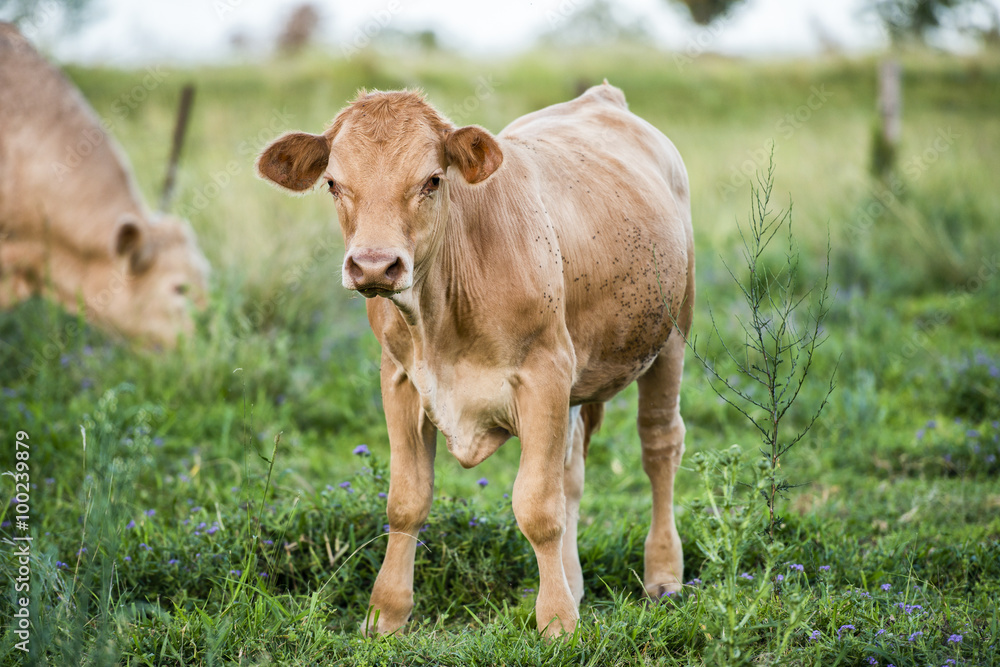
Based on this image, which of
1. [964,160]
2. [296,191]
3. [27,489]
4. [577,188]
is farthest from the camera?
[964,160]

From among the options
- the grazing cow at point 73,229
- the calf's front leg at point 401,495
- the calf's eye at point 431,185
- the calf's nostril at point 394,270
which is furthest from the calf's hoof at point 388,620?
the grazing cow at point 73,229

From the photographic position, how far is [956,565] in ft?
12.2

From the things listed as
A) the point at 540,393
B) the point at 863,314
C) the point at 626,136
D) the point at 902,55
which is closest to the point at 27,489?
the point at 540,393

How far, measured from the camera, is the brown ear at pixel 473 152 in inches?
108

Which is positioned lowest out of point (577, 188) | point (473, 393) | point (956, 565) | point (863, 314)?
point (863, 314)

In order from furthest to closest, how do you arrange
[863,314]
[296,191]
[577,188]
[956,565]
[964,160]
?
1. [964,160]
2. [863,314]
3. [956,565]
4. [577,188]
5. [296,191]

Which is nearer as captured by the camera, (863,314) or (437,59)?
(863,314)

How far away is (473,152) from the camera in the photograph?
2785mm

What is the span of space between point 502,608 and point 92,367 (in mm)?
3939

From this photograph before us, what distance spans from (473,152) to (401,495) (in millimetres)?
1322

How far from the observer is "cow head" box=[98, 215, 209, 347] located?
6.85 m

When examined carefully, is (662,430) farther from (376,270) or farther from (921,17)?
(921,17)

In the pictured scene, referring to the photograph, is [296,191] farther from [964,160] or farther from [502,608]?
[964,160]

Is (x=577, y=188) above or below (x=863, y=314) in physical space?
above
